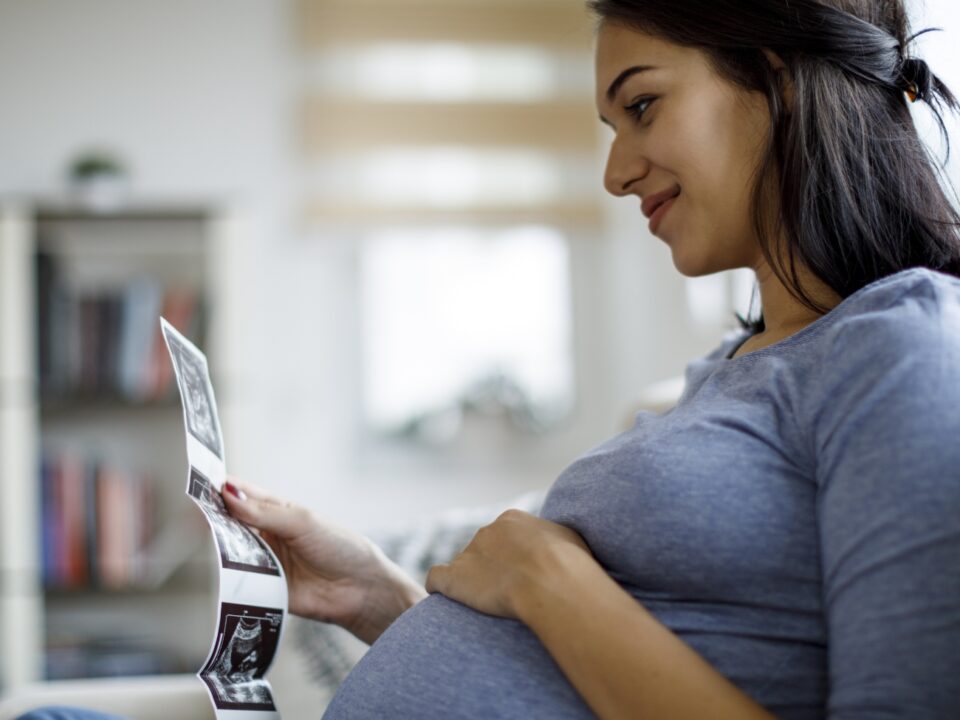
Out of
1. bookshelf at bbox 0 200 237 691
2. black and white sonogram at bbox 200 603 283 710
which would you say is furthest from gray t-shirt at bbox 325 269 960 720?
bookshelf at bbox 0 200 237 691

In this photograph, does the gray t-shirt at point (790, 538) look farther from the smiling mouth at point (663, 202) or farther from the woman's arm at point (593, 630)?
the smiling mouth at point (663, 202)

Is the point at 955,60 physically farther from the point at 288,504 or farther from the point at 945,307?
the point at 288,504

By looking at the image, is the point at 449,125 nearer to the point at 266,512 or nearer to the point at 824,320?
the point at 266,512

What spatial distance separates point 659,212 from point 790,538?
0.41m

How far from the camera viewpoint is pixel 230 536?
1.03 m

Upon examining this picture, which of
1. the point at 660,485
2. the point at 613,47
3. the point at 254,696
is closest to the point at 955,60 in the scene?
the point at 613,47

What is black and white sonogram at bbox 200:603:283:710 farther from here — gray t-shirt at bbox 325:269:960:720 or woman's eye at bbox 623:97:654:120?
woman's eye at bbox 623:97:654:120

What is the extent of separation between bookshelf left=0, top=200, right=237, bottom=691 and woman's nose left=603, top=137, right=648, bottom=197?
2.09 metres

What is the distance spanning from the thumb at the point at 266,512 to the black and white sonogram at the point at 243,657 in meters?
0.11

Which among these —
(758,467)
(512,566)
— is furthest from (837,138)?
(512,566)

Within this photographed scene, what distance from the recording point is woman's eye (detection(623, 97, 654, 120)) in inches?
42.5

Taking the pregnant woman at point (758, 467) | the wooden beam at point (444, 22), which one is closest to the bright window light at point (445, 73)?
the wooden beam at point (444, 22)

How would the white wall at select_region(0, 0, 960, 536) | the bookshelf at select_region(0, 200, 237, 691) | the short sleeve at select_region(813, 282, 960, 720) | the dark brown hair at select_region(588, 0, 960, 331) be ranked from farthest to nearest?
the white wall at select_region(0, 0, 960, 536) → the bookshelf at select_region(0, 200, 237, 691) → the dark brown hair at select_region(588, 0, 960, 331) → the short sleeve at select_region(813, 282, 960, 720)

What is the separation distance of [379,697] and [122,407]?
2.38 meters
